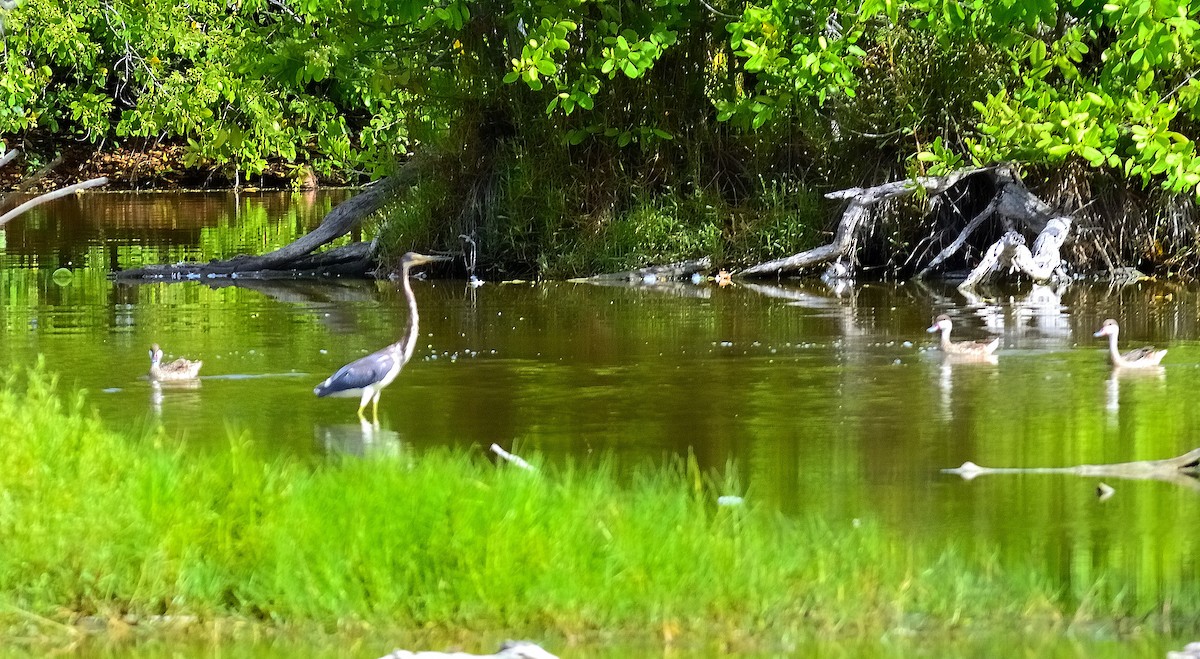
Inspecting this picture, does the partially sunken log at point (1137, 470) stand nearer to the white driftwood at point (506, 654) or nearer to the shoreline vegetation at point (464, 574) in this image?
the shoreline vegetation at point (464, 574)

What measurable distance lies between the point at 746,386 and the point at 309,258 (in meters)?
10.9

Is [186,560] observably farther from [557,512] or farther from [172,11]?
[172,11]

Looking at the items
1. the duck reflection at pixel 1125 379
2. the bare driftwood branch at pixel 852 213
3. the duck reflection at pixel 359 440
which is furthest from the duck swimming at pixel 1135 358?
the bare driftwood branch at pixel 852 213

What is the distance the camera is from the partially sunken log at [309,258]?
21.4 metres

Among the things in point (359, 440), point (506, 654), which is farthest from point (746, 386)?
point (506, 654)

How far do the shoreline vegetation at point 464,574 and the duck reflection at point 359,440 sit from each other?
2.25 meters

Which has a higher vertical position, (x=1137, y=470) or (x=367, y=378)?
(x=367, y=378)

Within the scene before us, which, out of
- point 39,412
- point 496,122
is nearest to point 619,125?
point 496,122

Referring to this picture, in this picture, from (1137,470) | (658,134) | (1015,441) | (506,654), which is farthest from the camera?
(658,134)

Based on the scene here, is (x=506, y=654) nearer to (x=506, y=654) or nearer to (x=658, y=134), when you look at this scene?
(x=506, y=654)

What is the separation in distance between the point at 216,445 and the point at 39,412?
165 cm

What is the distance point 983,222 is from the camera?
65.4 ft

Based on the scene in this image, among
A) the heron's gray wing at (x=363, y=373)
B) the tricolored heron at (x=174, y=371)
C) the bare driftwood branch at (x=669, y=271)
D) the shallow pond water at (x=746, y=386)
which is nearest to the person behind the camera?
the shallow pond water at (x=746, y=386)

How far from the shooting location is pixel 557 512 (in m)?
6.95
